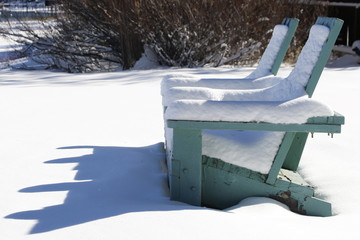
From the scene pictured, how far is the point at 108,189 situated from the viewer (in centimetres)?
324

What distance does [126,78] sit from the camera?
8.27m

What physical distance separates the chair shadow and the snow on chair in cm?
53

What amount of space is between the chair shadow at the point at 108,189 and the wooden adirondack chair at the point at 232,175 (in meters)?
0.15

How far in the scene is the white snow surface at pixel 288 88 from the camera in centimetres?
321

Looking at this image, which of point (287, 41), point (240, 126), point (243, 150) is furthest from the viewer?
point (287, 41)

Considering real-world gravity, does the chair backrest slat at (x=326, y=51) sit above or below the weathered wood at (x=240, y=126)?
above

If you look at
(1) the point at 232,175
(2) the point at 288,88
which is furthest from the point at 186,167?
(2) the point at 288,88

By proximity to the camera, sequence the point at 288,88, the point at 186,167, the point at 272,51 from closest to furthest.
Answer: the point at 186,167
the point at 288,88
the point at 272,51

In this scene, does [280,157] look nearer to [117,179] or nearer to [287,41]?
[117,179]

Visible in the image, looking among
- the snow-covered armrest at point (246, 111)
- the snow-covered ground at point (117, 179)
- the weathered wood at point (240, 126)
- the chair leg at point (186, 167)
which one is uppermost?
the snow-covered armrest at point (246, 111)

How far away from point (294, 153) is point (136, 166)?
3.13 feet

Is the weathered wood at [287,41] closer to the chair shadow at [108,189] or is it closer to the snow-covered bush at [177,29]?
the chair shadow at [108,189]

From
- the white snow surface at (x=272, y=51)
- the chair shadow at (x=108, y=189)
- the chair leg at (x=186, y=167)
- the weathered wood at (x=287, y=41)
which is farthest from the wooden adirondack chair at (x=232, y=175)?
the white snow surface at (x=272, y=51)

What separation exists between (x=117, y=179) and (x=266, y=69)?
1411mm
